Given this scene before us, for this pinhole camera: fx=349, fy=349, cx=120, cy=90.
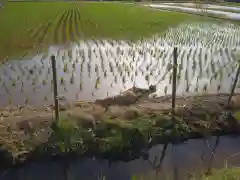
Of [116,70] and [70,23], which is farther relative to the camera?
[70,23]

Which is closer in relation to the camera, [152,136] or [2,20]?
[152,136]

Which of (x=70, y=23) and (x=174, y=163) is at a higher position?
(x=70, y=23)

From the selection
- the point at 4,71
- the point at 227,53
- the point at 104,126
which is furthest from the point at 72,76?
the point at 227,53

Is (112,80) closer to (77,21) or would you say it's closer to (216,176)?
(216,176)

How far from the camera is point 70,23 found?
10.5 meters

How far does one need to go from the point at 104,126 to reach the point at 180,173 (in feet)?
3.35

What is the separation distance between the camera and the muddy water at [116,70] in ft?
18.6

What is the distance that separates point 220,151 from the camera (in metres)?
4.33

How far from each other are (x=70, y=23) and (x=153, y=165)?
290 inches

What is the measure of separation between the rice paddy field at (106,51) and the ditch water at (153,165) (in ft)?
4.59

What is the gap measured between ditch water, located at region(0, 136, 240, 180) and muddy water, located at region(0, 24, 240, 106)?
1.39 m

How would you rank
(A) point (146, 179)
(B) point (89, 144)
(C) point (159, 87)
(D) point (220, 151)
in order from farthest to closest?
(C) point (159, 87) < (D) point (220, 151) < (B) point (89, 144) < (A) point (146, 179)

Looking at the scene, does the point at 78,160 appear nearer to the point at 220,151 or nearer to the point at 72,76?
the point at 220,151

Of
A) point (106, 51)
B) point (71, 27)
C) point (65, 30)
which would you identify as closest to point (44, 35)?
point (65, 30)
